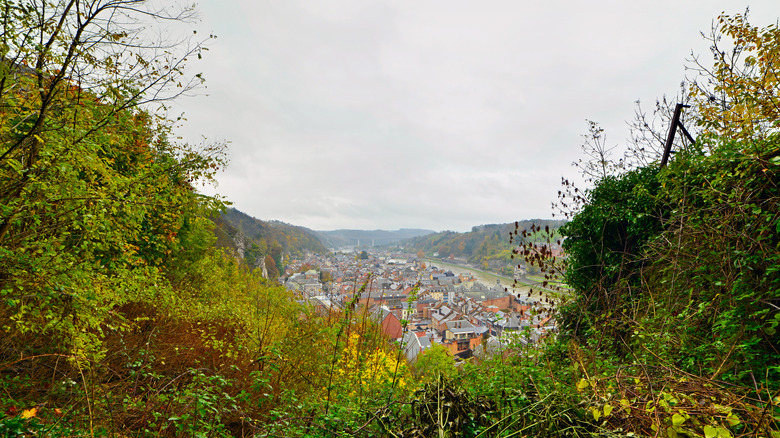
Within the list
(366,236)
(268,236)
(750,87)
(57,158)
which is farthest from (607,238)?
(366,236)

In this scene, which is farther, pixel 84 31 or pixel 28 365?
pixel 28 365

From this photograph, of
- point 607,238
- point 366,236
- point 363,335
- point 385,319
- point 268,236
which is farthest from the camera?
point 366,236

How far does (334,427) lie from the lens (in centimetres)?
237

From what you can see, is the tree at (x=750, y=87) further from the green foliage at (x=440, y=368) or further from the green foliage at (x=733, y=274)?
the green foliage at (x=440, y=368)

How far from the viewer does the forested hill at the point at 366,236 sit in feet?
358

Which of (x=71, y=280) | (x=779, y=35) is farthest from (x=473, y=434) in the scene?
(x=779, y=35)

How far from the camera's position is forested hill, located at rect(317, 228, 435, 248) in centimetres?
10912

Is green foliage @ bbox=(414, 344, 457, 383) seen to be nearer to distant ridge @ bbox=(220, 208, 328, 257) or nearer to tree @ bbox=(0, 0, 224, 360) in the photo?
tree @ bbox=(0, 0, 224, 360)

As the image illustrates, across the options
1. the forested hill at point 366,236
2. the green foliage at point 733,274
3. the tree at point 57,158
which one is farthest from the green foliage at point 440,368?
the forested hill at point 366,236

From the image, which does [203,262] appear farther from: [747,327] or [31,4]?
[747,327]

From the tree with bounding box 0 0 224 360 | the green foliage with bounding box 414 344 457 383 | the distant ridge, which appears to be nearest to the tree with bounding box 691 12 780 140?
the green foliage with bounding box 414 344 457 383

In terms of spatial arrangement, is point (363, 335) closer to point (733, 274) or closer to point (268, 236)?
point (733, 274)

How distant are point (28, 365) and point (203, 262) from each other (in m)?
8.38

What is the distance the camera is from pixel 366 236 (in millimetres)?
122500
